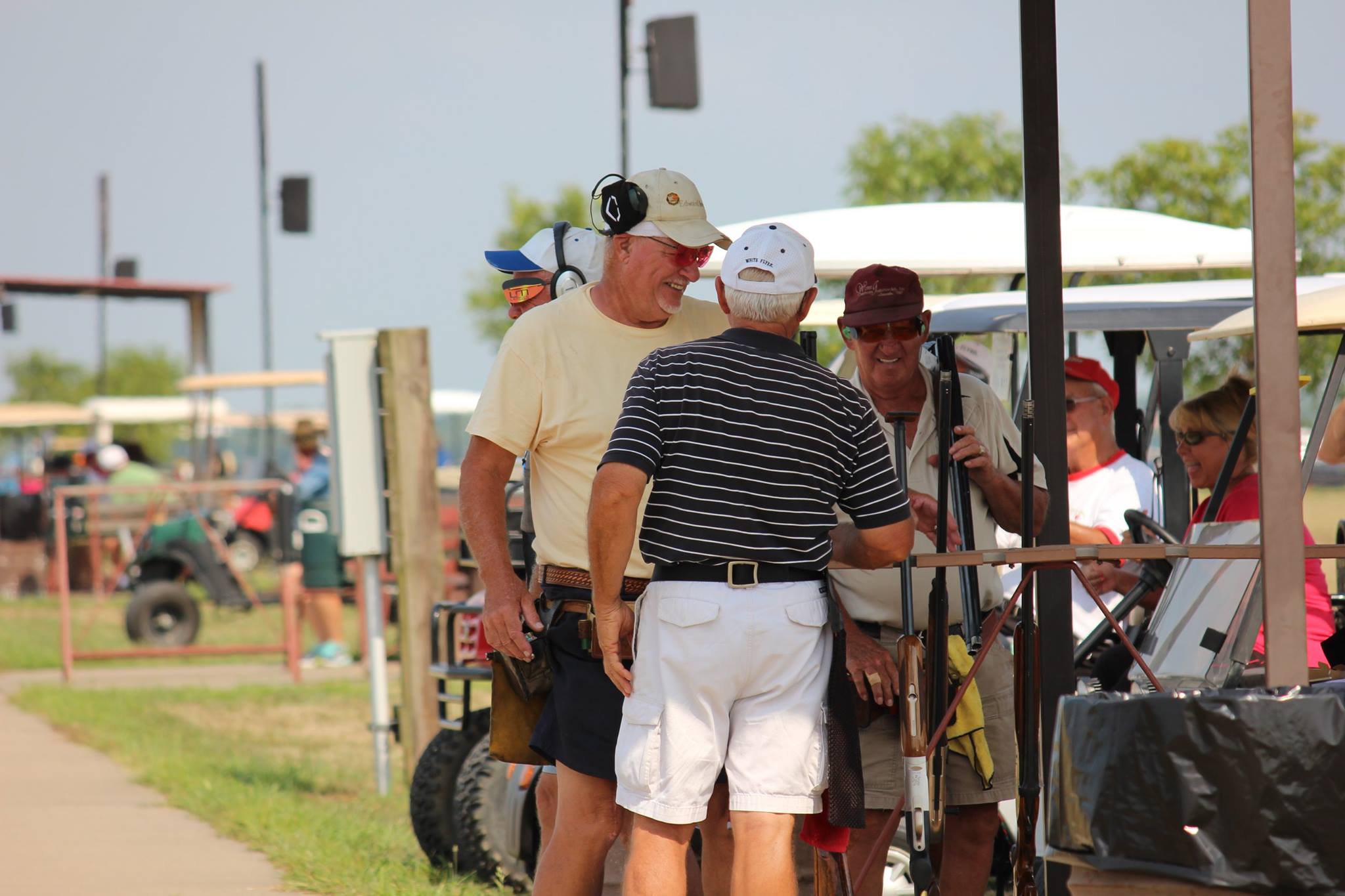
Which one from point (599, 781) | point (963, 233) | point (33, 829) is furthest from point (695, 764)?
point (33, 829)

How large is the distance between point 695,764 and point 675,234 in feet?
3.95

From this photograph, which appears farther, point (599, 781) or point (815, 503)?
point (599, 781)

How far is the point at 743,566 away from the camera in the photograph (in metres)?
3.39

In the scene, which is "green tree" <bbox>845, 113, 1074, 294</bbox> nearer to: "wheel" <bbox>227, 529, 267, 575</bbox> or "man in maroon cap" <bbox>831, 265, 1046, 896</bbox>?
"wheel" <bbox>227, 529, 267, 575</bbox>

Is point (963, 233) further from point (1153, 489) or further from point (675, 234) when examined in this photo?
point (675, 234)

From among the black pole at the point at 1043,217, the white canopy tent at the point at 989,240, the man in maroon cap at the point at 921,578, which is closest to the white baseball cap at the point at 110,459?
the white canopy tent at the point at 989,240

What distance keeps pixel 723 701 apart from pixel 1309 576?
7.35 feet

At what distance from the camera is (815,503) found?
3.45m

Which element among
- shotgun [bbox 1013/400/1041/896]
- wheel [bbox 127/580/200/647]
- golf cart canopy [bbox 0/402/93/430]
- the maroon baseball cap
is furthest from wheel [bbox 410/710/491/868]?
golf cart canopy [bbox 0/402/93/430]

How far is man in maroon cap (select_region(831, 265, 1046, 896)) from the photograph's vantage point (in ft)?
13.4

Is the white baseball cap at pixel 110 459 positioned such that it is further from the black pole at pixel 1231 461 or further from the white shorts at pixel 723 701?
the white shorts at pixel 723 701

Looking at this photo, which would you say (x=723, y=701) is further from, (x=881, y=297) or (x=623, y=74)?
(x=623, y=74)

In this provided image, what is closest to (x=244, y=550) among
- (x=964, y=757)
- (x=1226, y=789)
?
(x=964, y=757)

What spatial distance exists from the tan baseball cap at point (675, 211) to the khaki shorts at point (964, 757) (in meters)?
1.08
